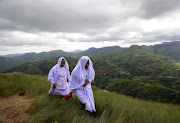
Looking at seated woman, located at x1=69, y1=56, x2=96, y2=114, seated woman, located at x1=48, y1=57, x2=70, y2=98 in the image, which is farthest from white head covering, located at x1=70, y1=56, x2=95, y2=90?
seated woman, located at x1=48, y1=57, x2=70, y2=98

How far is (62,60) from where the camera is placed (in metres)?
4.87

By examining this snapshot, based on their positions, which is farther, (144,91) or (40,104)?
(144,91)

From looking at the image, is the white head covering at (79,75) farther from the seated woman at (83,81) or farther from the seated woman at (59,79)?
the seated woman at (59,79)

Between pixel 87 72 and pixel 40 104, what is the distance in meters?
1.82

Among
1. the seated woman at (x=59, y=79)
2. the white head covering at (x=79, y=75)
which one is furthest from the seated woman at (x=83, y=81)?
the seated woman at (x=59, y=79)

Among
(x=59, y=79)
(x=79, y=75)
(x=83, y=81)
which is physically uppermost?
(x=79, y=75)

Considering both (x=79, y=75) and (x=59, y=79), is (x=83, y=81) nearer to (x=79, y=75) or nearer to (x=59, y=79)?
(x=79, y=75)

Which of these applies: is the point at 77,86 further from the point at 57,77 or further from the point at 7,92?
the point at 7,92

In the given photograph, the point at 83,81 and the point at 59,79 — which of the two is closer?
the point at 83,81

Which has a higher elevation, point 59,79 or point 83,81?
point 83,81

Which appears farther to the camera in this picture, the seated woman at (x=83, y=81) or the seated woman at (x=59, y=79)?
the seated woman at (x=59, y=79)

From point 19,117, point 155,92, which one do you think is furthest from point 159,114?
point 155,92

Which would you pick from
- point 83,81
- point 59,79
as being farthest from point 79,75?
point 59,79

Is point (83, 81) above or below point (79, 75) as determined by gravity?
below
